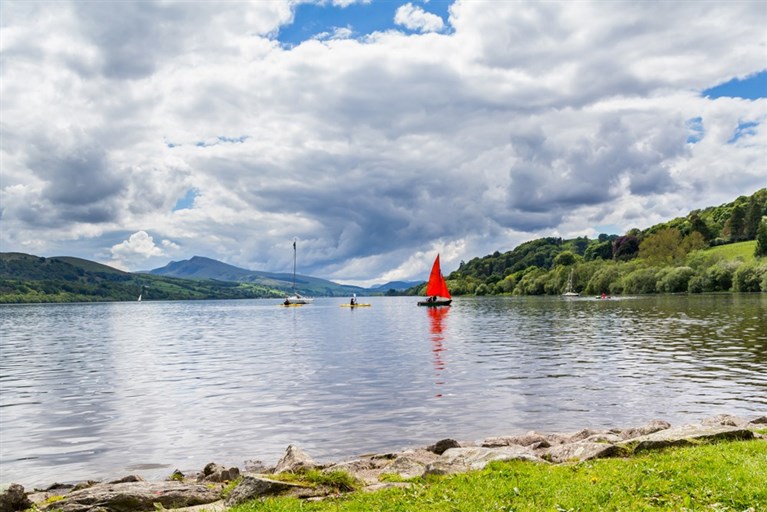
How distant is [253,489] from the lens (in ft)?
46.8

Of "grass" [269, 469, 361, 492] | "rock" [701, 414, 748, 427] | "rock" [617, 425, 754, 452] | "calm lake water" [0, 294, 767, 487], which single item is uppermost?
"rock" [617, 425, 754, 452]

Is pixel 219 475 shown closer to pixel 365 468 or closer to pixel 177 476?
pixel 177 476

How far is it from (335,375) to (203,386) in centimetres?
983

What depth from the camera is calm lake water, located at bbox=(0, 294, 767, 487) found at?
81.3 ft

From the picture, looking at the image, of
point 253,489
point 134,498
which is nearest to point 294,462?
point 253,489

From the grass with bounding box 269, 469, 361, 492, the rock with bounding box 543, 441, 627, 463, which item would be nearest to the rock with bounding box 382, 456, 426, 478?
the grass with bounding box 269, 469, 361, 492

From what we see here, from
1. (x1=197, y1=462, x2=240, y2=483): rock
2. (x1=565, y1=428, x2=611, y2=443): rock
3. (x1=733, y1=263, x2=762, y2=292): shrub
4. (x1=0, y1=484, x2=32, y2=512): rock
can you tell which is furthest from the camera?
(x1=733, y1=263, x2=762, y2=292): shrub

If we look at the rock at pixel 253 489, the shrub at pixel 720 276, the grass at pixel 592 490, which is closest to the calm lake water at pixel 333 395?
the rock at pixel 253 489

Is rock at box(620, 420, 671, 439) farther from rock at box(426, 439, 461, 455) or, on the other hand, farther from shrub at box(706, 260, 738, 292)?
shrub at box(706, 260, 738, 292)

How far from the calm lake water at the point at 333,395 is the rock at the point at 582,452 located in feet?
21.3

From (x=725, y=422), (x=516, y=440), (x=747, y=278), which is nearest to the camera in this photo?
(x=725, y=422)

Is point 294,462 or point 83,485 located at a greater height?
point 294,462

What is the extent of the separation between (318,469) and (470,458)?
488cm

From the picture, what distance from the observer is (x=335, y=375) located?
43.9 m
